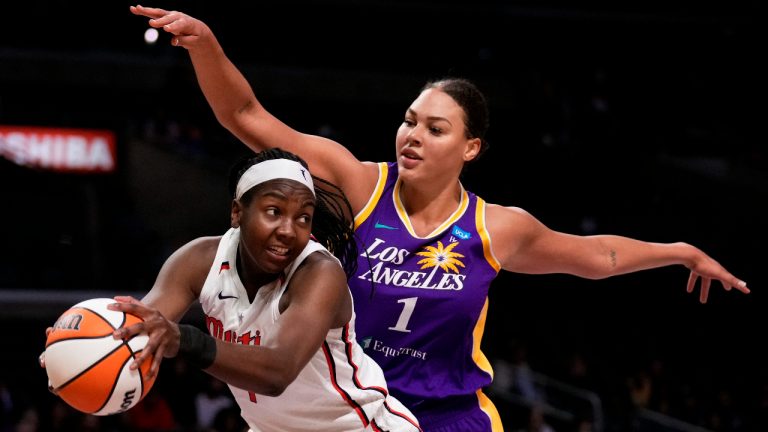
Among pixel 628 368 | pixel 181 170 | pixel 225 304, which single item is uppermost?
pixel 225 304

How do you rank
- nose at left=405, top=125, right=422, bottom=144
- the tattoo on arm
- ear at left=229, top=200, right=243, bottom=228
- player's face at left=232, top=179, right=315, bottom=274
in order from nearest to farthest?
1. player's face at left=232, top=179, right=315, bottom=274
2. ear at left=229, top=200, right=243, bottom=228
3. the tattoo on arm
4. nose at left=405, top=125, right=422, bottom=144

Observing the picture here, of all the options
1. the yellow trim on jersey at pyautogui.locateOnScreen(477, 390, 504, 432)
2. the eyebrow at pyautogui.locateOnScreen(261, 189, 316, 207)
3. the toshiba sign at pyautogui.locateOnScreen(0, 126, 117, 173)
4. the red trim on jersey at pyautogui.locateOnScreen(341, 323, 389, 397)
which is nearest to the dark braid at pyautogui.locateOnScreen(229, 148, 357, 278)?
the eyebrow at pyautogui.locateOnScreen(261, 189, 316, 207)

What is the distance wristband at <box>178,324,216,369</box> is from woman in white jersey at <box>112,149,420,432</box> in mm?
148

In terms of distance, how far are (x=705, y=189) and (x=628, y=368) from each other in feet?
11.5

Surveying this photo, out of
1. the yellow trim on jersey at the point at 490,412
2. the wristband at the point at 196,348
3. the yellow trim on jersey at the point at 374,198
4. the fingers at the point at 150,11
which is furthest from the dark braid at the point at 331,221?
the wristband at the point at 196,348

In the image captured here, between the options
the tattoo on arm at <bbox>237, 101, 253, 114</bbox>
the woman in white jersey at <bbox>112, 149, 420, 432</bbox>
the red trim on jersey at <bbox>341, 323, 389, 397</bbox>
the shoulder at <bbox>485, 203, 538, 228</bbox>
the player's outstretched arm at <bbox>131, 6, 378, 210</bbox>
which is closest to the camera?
the woman in white jersey at <bbox>112, 149, 420, 432</bbox>

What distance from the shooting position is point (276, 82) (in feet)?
54.0

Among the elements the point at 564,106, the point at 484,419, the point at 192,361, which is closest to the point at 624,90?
the point at 564,106

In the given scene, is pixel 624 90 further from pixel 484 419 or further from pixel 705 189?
pixel 484 419

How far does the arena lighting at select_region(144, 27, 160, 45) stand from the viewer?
15666 millimetres

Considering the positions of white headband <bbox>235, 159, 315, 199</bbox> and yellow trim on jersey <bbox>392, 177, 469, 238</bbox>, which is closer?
white headband <bbox>235, 159, 315, 199</bbox>

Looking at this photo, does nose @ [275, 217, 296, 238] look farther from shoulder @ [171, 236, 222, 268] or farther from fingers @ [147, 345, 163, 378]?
fingers @ [147, 345, 163, 378]

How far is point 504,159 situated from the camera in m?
14.3

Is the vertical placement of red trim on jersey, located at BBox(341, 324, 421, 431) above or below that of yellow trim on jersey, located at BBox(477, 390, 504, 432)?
above
